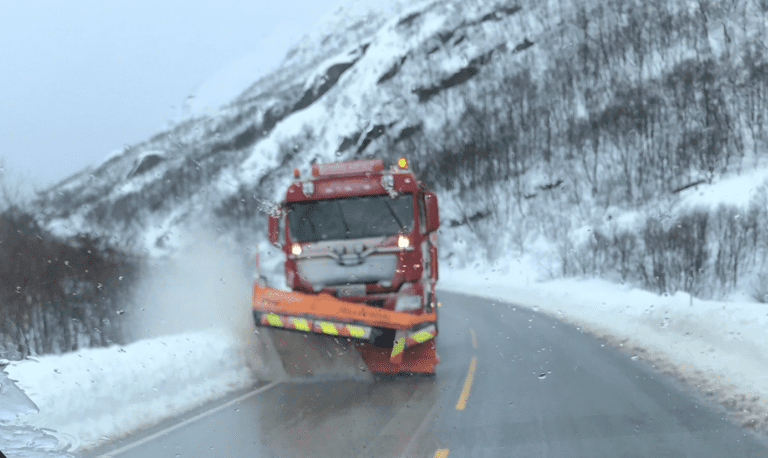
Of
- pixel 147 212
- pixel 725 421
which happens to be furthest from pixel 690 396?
pixel 147 212

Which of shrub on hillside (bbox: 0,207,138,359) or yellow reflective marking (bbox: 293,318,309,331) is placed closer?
yellow reflective marking (bbox: 293,318,309,331)

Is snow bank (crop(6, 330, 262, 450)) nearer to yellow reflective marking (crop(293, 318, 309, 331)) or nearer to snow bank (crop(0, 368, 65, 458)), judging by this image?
snow bank (crop(0, 368, 65, 458))

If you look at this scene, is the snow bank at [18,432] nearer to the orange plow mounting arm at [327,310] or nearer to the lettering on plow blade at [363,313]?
the orange plow mounting arm at [327,310]

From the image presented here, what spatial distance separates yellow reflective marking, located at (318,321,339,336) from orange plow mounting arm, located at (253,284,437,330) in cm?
7

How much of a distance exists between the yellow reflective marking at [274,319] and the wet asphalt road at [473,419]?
0.87 m

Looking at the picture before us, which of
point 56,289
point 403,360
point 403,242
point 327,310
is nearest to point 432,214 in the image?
point 403,242

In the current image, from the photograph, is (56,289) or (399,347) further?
(56,289)

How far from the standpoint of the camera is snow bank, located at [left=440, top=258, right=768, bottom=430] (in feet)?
27.4

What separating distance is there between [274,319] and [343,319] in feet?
3.20

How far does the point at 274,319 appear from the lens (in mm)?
9812

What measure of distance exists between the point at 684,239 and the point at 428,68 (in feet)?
209

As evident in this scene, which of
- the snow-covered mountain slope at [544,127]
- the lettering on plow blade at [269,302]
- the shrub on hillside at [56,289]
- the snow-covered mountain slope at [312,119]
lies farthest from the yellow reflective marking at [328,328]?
the shrub on hillside at [56,289]

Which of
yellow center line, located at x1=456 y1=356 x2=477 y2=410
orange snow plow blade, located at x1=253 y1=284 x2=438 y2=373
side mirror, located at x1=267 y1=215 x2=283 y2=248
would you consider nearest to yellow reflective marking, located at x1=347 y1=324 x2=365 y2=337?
orange snow plow blade, located at x1=253 y1=284 x2=438 y2=373

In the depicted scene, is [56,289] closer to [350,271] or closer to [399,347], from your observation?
[350,271]
